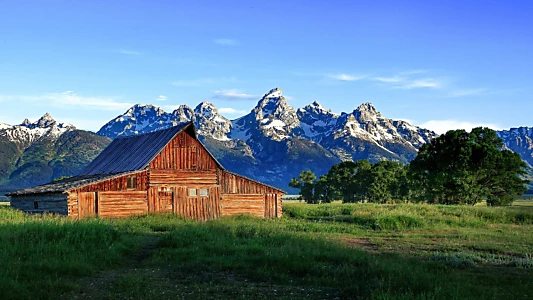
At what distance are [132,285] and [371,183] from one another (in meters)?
77.0

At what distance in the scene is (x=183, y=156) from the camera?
142 ft

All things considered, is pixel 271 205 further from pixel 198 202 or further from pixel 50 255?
pixel 50 255

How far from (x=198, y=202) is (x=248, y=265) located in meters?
25.2

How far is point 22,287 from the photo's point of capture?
45.9ft

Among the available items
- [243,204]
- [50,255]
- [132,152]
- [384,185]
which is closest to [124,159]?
[132,152]

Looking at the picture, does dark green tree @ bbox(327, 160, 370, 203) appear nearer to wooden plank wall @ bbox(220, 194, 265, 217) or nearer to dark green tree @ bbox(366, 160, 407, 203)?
dark green tree @ bbox(366, 160, 407, 203)

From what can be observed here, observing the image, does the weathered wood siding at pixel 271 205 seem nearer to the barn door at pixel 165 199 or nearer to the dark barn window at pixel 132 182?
the barn door at pixel 165 199

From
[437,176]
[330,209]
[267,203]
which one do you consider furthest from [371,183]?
[267,203]

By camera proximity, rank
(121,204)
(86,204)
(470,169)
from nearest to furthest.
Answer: (86,204) < (121,204) < (470,169)

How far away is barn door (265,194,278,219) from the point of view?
4631 centimetres

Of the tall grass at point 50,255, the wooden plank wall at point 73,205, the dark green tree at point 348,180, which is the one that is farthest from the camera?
the dark green tree at point 348,180

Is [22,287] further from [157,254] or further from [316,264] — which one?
[316,264]

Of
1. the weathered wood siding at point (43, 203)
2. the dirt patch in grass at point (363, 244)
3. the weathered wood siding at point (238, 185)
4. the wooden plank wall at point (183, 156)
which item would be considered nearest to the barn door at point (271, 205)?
the weathered wood siding at point (238, 185)

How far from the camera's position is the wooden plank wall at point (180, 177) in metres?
41.6
